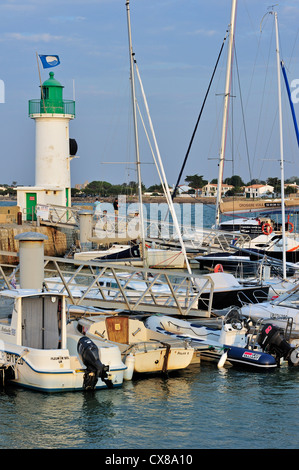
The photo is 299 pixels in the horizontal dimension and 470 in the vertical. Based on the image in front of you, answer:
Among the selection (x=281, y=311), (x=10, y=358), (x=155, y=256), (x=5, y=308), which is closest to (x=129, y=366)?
(x=10, y=358)

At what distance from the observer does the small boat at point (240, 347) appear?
60.8 ft

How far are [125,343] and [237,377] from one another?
310 cm

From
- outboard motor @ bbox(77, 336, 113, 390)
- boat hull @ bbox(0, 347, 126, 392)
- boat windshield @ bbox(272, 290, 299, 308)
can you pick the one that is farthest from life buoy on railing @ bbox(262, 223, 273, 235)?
outboard motor @ bbox(77, 336, 113, 390)

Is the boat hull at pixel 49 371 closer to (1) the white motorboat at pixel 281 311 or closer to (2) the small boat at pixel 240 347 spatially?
(2) the small boat at pixel 240 347

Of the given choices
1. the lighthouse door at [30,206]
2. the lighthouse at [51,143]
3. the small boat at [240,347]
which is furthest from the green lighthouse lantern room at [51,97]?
the small boat at [240,347]

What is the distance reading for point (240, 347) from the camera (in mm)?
18969

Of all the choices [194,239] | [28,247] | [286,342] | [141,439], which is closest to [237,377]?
[286,342]

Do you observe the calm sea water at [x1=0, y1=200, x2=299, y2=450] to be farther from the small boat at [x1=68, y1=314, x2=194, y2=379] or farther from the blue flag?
the blue flag

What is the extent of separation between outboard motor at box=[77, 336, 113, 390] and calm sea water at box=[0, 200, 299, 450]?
0.99ft

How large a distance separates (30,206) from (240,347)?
2814 cm

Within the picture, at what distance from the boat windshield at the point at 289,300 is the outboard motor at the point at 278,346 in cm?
335

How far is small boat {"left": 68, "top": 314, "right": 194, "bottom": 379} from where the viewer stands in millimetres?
17453
